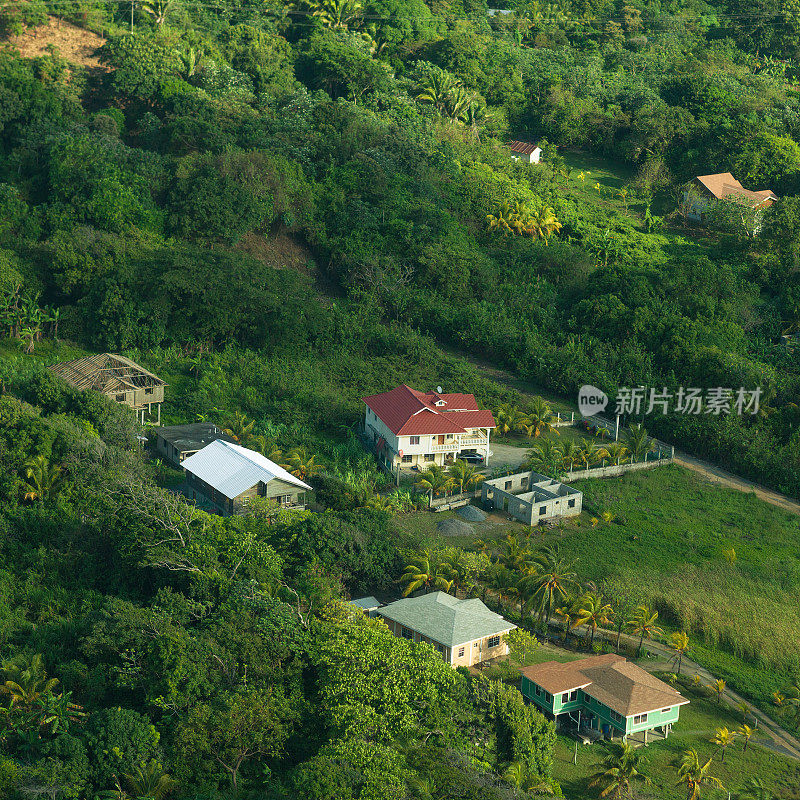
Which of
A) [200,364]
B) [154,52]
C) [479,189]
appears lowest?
[200,364]

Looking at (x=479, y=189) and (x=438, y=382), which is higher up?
(x=479, y=189)

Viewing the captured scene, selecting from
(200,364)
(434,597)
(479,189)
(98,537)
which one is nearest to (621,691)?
(434,597)

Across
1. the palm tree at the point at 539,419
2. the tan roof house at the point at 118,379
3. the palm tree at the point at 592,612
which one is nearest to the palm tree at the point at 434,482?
the palm tree at the point at 539,419

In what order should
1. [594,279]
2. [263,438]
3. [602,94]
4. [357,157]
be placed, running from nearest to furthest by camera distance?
[263,438], [594,279], [357,157], [602,94]

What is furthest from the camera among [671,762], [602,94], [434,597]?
[602,94]

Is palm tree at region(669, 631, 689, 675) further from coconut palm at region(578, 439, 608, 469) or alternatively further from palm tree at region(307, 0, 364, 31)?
palm tree at region(307, 0, 364, 31)

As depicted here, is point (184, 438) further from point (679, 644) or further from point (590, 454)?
point (679, 644)

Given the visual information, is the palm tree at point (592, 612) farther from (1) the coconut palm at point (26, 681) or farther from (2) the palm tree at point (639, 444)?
(1) the coconut palm at point (26, 681)

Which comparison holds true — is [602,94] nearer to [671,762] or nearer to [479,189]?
[479,189]
